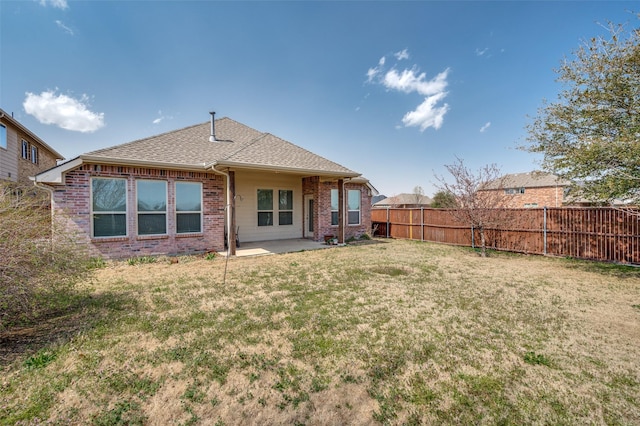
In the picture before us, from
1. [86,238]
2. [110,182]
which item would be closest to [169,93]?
[110,182]

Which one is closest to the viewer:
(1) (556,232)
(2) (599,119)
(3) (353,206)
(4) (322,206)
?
(2) (599,119)

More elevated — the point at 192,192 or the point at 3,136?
the point at 3,136

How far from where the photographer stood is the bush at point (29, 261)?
3.33 metres

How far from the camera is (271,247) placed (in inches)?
448

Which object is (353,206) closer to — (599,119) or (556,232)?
(556,232)

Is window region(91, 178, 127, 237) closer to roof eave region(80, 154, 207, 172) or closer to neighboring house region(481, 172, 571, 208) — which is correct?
roof eave region(80, 154, 207, 172)

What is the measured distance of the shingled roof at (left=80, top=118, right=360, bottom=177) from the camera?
349 inches

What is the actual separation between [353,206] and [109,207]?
10.6 metres

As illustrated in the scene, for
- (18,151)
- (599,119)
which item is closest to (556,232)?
(599,119)

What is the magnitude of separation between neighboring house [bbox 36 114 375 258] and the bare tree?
14.1 feet

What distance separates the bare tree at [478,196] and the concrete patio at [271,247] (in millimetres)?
5764

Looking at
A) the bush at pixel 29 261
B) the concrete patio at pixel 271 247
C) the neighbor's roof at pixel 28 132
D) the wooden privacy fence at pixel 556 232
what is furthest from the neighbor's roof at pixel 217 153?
the neighbor's roof at pixel 28 132

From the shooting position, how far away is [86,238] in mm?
8086

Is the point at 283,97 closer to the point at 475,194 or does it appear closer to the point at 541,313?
the point at 475,194
